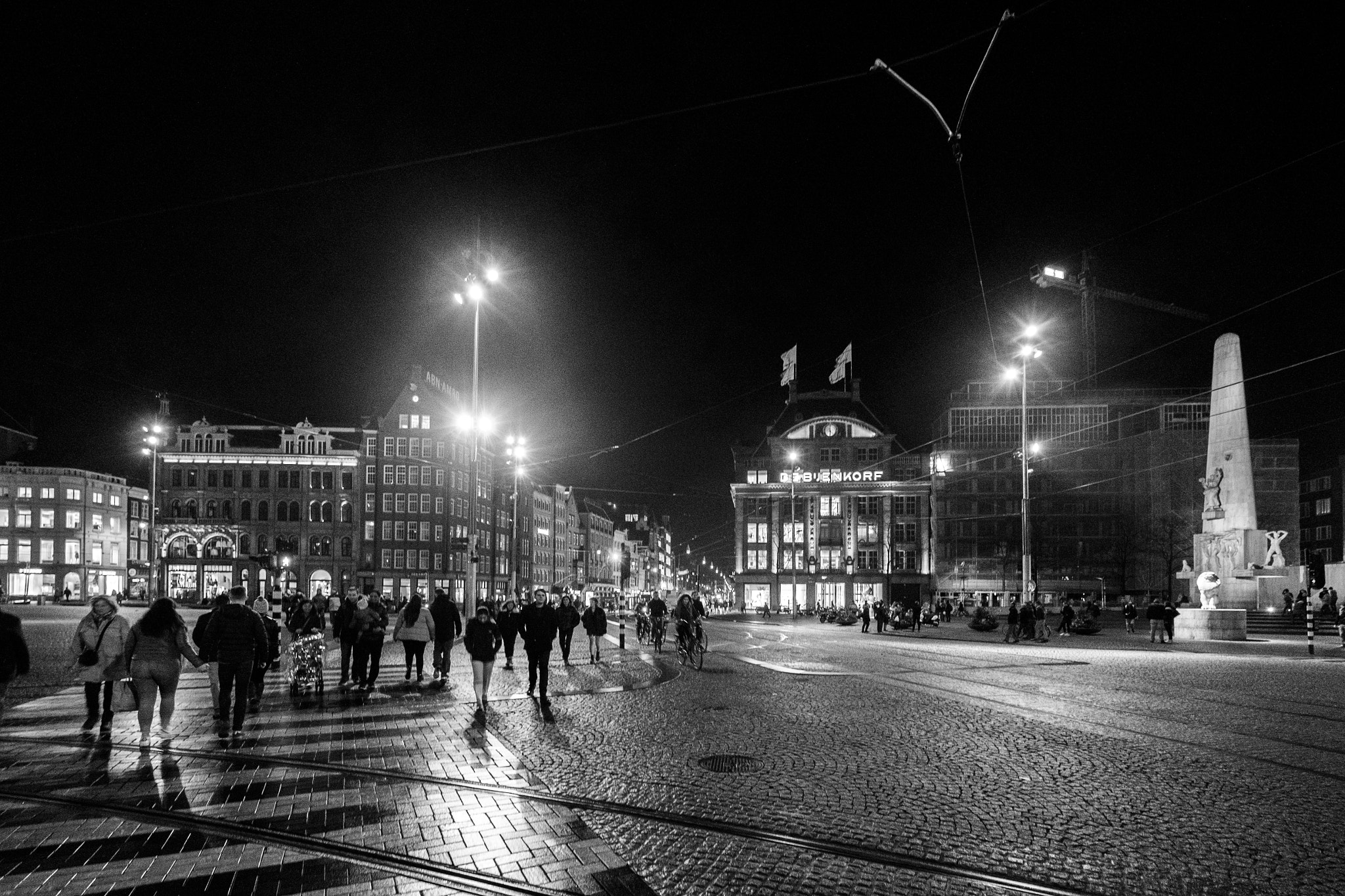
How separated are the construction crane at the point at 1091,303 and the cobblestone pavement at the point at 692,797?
89032mm

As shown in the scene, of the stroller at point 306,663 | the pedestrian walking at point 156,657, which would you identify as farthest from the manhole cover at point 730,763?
the stroller at point 306,663

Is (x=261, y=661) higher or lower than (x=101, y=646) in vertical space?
lower

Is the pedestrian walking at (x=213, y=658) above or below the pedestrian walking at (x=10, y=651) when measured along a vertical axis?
below

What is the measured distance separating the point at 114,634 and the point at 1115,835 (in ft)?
37.3

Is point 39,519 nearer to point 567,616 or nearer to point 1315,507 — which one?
point 567,616

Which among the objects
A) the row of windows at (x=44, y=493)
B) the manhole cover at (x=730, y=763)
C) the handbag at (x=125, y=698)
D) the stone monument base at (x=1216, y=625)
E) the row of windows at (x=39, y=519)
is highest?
the row of windows at (x=44, y=493)

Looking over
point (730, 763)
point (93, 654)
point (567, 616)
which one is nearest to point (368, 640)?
point (567, 616)

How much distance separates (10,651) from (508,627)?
1305cm

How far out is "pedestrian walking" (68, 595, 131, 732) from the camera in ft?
37.9

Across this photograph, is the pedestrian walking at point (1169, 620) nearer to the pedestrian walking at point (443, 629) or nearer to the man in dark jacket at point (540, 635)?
the pedestrian walking at point (443, 629)

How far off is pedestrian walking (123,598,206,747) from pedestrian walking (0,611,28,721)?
3.22 metres

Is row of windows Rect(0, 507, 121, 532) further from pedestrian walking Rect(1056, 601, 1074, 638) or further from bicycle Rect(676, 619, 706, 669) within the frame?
pedestrian walking Rect(1056, 601, 1074, 638)

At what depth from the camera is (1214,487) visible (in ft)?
127

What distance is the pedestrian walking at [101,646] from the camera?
11.5 meters
